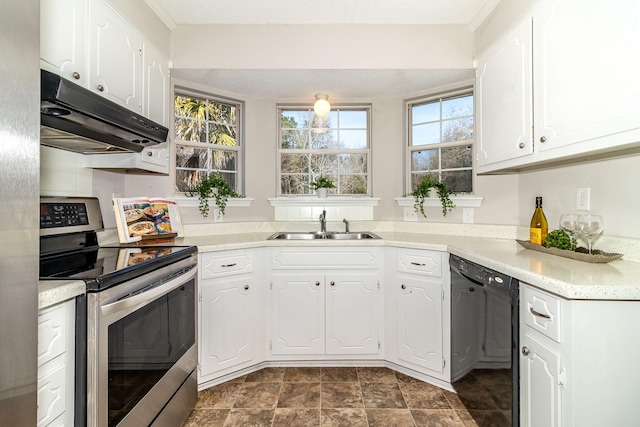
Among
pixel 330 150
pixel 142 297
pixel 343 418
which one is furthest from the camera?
pixel 330 150

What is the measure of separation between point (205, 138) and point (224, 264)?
4.09ft

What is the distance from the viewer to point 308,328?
2.29 meters

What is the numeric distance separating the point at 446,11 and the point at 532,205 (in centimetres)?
149

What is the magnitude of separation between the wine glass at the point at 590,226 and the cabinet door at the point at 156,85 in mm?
2535

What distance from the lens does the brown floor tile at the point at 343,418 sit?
1732 millimetres

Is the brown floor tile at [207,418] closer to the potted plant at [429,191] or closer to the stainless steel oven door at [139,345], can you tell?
the stainless steel oven door at [139,345]

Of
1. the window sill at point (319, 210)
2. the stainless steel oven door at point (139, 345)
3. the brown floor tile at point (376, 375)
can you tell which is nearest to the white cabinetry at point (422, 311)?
the brown floor tile at point (376, 375)

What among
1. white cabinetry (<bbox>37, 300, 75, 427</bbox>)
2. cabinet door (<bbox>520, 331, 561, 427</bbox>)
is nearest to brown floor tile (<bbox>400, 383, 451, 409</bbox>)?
cabinet door (<bbox>520, 331, 561, 427</bbox>)

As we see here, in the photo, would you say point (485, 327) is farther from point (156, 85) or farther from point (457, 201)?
point (156, 85)

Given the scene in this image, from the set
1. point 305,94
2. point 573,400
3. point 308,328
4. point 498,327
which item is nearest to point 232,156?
point 305,94

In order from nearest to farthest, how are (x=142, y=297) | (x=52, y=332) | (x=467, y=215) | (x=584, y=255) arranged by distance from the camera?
(x=52, y=332)
(x=142, y=297)
(x=584, y=255)
(x=467, y=215)

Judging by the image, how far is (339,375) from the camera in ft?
7.34

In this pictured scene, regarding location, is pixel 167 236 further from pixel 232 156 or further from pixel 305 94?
pixel 305 94

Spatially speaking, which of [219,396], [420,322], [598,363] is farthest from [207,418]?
[598,363]
